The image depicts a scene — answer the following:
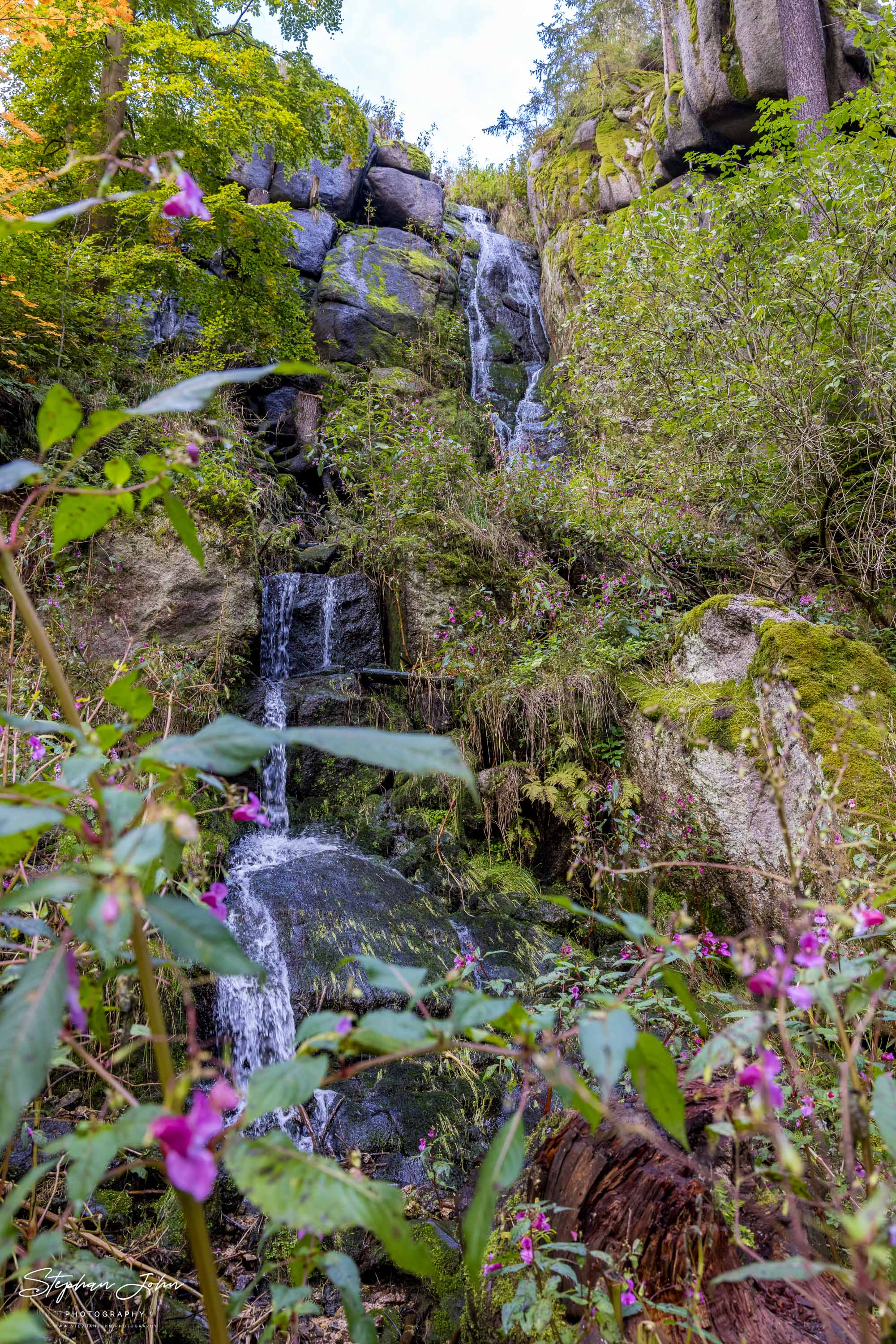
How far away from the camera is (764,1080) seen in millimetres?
642

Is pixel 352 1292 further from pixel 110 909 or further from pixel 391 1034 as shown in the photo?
pixel 110 909

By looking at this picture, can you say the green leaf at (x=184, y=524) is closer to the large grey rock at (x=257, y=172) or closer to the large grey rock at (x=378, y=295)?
the large grey rock at (x=378, y=295)

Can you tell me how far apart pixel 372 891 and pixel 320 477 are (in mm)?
6566

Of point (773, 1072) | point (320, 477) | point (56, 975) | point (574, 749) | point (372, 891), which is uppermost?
point (320, 477)

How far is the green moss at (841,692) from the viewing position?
2742mm

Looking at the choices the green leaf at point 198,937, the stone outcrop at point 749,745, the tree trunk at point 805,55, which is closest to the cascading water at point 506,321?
the tree trunk at point 805,55

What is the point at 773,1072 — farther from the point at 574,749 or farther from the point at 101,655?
the point at 101,655

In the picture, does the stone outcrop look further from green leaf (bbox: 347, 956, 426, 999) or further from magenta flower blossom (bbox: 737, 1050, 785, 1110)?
green leaf (bbox: 347, 956, 426, 999)

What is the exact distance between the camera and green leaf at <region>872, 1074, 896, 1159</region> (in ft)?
2.02

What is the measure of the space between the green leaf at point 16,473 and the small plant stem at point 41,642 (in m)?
0.06

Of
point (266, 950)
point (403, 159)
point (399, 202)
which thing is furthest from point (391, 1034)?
point (403, 159)

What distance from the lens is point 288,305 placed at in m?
8.25

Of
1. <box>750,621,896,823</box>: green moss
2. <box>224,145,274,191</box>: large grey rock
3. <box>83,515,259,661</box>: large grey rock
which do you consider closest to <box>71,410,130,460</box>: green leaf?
<box>750,621,896,823</box>: green moss

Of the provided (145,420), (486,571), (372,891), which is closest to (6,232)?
(372,891)
